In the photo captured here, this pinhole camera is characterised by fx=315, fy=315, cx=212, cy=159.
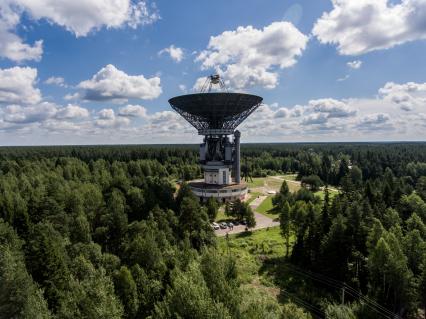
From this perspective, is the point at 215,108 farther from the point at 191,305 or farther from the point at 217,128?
the point at 191,305

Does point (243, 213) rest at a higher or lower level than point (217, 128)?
lower

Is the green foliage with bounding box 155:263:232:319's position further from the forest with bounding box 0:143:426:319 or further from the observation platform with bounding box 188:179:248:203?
the observation platform with bounding box 188:179:248:203

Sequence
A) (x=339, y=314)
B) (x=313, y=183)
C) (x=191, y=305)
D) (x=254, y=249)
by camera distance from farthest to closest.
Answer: (x=313, y=183)
(x=254, y=249)
(x=339, y=314)
(x=191, y=305)

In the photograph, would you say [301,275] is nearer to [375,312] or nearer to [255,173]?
[375,312]

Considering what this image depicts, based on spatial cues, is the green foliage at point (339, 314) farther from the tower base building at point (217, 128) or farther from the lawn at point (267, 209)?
the tower base building at point (217, 128)

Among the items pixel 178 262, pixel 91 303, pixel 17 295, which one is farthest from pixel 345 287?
pixel 17 295

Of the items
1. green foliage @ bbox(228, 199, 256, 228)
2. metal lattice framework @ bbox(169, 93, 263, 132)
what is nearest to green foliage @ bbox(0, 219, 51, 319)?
green foliage @ bbox(228, 199, 256, 228)

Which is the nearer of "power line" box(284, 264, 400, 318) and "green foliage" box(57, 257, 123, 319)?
"green foliage" box(57, 257, 123, 319)

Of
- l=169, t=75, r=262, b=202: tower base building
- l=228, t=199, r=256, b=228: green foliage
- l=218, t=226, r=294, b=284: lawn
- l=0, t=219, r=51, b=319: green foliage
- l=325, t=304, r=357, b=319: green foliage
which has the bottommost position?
l=218, t=226, r=294, b=284: lawn
